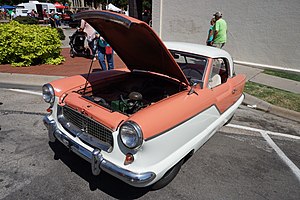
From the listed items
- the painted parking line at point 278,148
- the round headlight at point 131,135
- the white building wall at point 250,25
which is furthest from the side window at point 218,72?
the white building wall at point 250,25

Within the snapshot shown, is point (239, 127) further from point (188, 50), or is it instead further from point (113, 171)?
point (113, 171)

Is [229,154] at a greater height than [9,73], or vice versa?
[9,73]

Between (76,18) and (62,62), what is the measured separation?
605 centimetres

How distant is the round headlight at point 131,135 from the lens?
1.98 metres

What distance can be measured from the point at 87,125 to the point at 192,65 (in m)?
1.79

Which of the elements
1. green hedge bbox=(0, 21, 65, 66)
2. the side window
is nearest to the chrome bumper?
the side window

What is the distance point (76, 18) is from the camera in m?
2.68

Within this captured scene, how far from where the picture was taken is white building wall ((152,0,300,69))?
802 cm

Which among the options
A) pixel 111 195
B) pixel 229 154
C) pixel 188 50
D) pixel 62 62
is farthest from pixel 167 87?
pixel 62 62

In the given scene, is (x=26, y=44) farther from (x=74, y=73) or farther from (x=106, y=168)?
(x=106, y=168)

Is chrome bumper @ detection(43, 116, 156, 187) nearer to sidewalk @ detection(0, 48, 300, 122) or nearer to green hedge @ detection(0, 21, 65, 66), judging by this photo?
sidewalk @ detection(0, 48, 300, 122)

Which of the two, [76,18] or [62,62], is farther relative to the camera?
[62,62]

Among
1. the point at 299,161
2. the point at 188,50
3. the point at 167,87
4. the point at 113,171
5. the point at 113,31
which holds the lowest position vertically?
the point at 299,161

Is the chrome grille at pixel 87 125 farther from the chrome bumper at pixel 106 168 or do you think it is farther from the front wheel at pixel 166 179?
the front wheel at pixel 166 179
